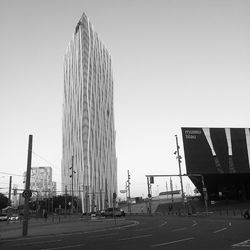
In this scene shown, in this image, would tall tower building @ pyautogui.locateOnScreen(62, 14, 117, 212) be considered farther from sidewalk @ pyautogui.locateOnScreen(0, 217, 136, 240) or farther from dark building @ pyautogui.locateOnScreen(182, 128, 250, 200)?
sidewalk @ pyautogui.locateOnScreen(0, 217, 136, 240)

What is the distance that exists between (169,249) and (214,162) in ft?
222

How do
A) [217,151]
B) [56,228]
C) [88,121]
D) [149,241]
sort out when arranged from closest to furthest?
[149,241], [56,228], [217,151], [88,121]

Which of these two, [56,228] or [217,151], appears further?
[217,151]

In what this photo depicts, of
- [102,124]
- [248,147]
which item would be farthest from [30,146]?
[102,124]

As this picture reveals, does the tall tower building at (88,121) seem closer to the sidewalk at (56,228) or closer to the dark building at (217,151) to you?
the dark building at (217,151)

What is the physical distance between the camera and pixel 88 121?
157m

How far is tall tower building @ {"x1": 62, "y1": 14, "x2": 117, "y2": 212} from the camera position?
Result: 156250mm

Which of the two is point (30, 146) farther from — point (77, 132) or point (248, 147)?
point (77, 132)

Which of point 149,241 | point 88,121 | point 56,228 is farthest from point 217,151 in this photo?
point 88,121

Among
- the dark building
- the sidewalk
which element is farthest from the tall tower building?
the sidewalk

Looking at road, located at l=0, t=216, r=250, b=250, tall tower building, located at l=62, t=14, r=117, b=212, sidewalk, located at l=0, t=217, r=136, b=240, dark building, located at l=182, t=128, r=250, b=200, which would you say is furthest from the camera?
tall tower building, located at l=62, t=14, r=117, b=212

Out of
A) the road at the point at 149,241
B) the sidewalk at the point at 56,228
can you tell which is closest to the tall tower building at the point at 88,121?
the sidewalk at the point at 56,228

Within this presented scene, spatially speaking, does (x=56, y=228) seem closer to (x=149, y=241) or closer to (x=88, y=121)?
(x=149, y=241)

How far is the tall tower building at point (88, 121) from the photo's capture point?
513ft
